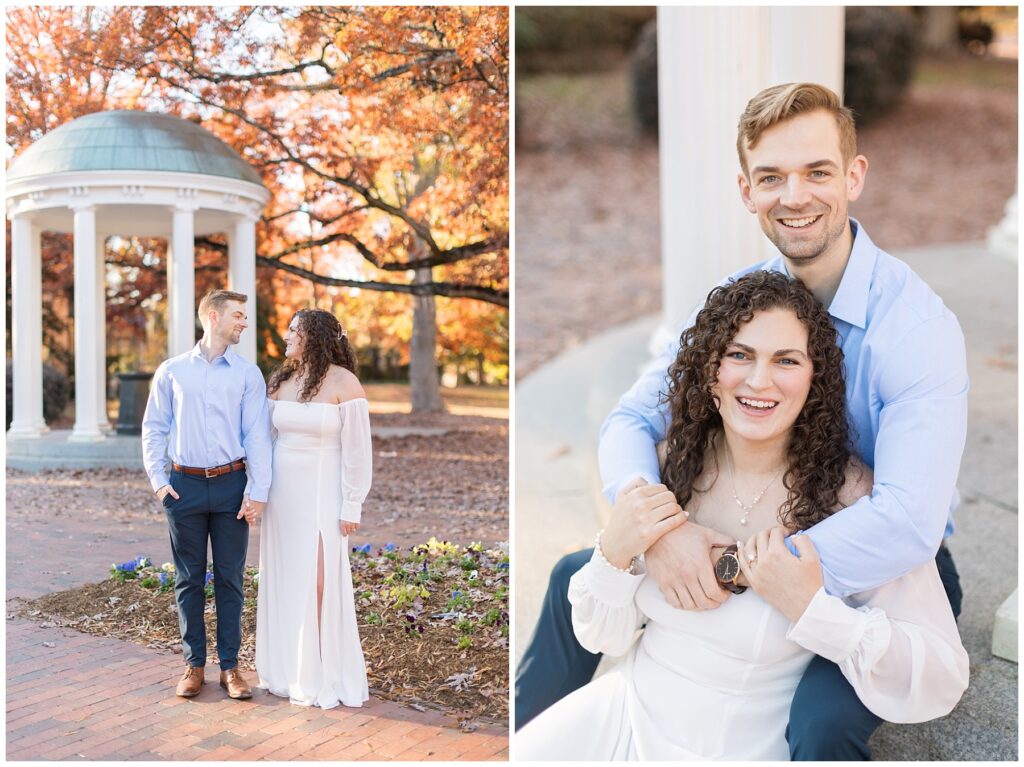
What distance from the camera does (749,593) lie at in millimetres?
2572

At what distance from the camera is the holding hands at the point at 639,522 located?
2.59 m

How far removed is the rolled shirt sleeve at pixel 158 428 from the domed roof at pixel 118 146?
66 centimetres

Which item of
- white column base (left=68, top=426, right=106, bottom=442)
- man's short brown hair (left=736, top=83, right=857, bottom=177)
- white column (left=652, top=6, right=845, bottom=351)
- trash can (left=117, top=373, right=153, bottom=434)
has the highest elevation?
white column (left=652, top=6, right=845, bottom=351)

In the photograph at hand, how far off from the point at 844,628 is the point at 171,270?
2330 mm

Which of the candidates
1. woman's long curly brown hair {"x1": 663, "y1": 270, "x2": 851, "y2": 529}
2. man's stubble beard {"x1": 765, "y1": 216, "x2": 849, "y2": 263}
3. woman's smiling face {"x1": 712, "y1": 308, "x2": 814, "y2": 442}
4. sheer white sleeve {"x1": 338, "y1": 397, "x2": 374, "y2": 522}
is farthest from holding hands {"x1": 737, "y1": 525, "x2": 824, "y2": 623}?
sheer white sleeve {"x1": 338, "y1": 397, "x2": 374, "y2": 522}

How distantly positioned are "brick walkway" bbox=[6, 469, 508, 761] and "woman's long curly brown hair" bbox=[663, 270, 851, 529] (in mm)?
1207

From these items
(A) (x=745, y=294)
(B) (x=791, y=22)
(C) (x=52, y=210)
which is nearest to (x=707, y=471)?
(A) (x=745, y=294)

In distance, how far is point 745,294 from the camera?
2.62 meters

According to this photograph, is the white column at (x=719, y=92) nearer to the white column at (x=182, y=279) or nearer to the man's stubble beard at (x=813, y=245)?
the man's stubble beard at (x=813, y=245)

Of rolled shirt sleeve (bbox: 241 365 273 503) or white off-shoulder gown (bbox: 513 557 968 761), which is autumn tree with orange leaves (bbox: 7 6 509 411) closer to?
rolled shirt sleeve (bbox: 241 365 273 503)

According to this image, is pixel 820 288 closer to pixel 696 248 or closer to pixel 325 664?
pixel 325 664

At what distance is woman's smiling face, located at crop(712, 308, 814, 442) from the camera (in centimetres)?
254

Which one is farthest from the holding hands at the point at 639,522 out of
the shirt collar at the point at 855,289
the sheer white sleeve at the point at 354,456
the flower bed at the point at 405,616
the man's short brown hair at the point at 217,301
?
the man's short brown hair at the point at 217,301

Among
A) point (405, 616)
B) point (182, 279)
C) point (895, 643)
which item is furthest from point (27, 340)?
point (895, 643)
